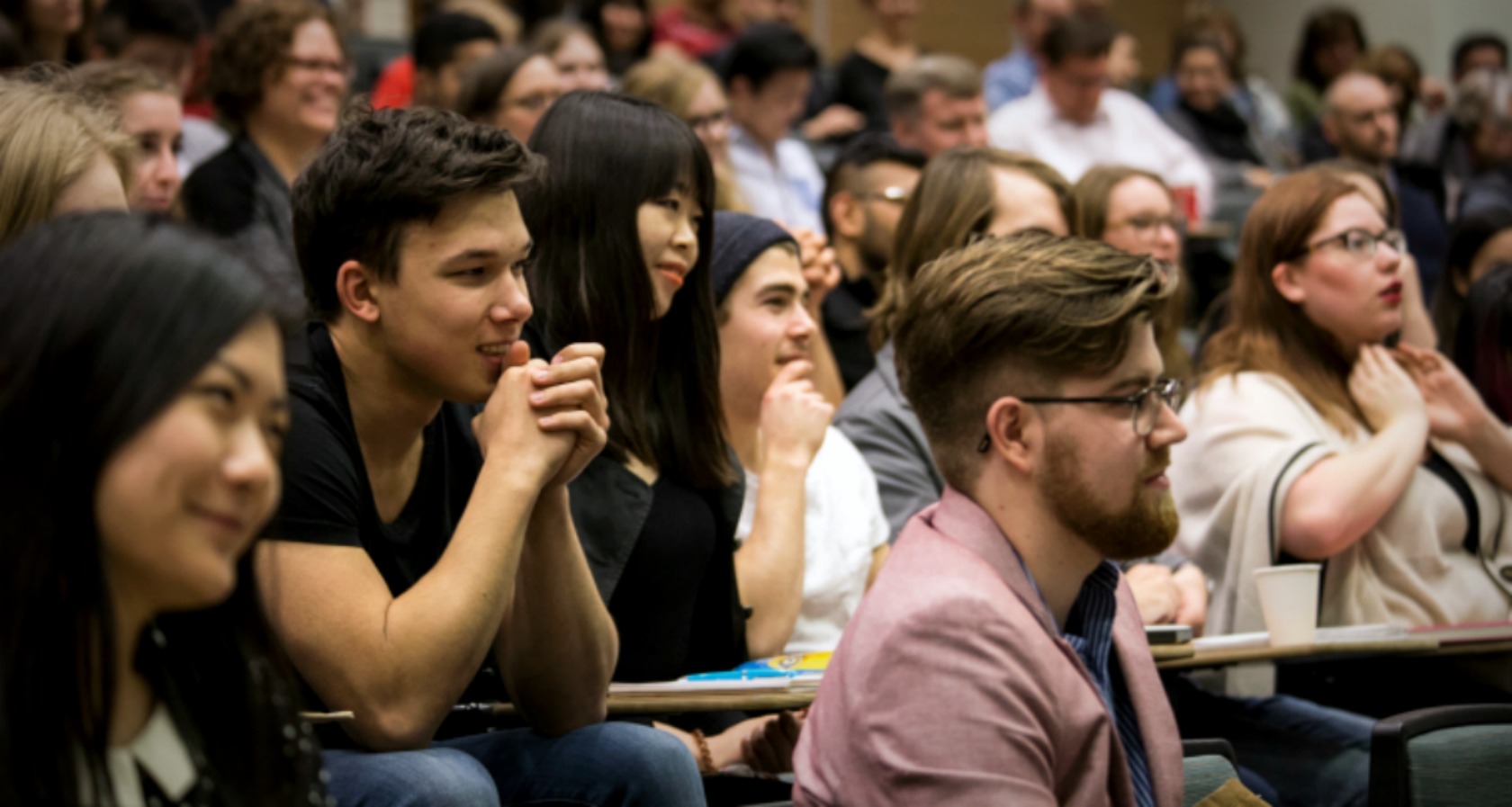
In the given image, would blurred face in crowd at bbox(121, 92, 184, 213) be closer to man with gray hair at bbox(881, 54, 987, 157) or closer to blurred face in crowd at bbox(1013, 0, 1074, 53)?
man with gray hair at bbox(881, 54, 987, 157)

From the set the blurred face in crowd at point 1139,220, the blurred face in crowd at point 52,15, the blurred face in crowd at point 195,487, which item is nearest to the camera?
the blurred face in crowd at point 195,487

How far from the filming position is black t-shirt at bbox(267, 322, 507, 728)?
6.35 ft

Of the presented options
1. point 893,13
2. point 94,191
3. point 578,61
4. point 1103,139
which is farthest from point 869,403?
point 893,13

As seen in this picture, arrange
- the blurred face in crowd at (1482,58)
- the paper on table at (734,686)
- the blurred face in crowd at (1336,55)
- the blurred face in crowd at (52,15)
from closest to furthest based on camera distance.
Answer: the paper on table at (734,686) < the blurred face in crowd at (52,15) < the blurred face in crowd at (1482,58) < the blurred face in crowd at (1336,55)

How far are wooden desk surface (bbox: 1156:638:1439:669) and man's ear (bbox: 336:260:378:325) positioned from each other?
4.35 feet

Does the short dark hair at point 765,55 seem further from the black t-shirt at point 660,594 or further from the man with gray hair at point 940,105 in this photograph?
the black t-shirt at point 660,594

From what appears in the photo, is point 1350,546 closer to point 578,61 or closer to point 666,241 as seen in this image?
point 666,241

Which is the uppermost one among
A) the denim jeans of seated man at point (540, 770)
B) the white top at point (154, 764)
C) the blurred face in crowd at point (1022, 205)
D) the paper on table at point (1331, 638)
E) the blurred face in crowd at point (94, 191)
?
the blurred face in crowd at point (94, 191)

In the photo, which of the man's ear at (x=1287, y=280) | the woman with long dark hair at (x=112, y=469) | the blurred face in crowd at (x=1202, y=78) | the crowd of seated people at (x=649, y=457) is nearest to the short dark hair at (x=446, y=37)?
the crowd of seated people at (x=649, y=457)

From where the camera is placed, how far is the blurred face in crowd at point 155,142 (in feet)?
12.2

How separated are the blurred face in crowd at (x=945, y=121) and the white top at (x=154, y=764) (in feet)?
14.5

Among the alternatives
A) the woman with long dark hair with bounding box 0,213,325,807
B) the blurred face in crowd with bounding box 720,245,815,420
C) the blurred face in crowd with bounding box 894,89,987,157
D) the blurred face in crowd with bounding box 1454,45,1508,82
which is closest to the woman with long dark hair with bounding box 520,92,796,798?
the blurred face in crowd with bounding box 720,245,815,420

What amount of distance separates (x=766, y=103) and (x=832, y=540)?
10.7 ft

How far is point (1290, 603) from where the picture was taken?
8.91 ft
